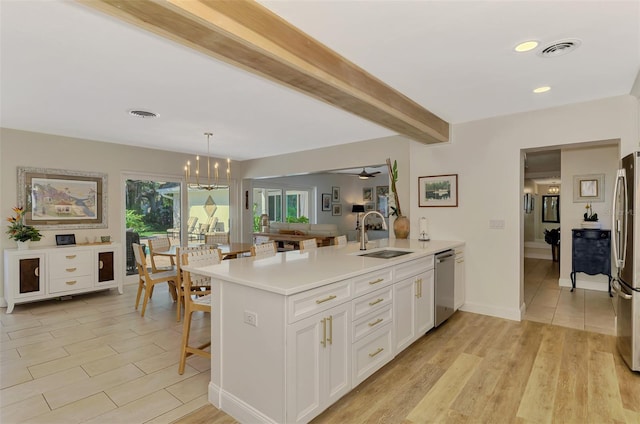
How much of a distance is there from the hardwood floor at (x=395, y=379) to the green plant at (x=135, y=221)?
2390 mm

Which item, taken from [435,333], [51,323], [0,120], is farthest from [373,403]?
[0,120]

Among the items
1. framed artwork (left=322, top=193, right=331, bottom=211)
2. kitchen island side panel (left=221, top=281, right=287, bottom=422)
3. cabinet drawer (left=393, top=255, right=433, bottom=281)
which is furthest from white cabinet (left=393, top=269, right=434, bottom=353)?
framed artwork (left=322, top=193, right=331, bottom=211)

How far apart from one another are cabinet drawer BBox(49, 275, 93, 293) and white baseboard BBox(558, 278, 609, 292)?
298 inches

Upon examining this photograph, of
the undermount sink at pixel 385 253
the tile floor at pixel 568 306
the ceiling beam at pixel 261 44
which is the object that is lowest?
the tile floor at pixel 568 306

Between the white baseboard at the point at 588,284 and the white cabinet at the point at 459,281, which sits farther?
the white baseboard at the point at 588,284

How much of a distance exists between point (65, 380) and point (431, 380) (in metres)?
2.89

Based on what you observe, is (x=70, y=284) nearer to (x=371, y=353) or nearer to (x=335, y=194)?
(x=371, y=353)

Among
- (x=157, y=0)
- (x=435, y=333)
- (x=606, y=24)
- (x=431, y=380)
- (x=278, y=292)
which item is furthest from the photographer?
(x=435, y=333)

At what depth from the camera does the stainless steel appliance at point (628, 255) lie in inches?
101

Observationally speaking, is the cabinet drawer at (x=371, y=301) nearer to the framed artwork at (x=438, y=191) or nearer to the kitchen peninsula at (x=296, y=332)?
the kitchen peninsula at (x=296, y=332)

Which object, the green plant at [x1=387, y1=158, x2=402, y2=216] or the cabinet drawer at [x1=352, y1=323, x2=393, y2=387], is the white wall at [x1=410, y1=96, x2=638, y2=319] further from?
the cabinet drawer at [x1=352, y1=323, x2=393, y2=387]

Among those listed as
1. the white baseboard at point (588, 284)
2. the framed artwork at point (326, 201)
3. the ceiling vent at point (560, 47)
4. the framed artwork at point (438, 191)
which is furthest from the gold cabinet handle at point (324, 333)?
the framed artwork at point (326, 201)

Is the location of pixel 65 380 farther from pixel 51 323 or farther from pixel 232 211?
pixel 232 211

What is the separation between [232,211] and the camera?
7.45 m
